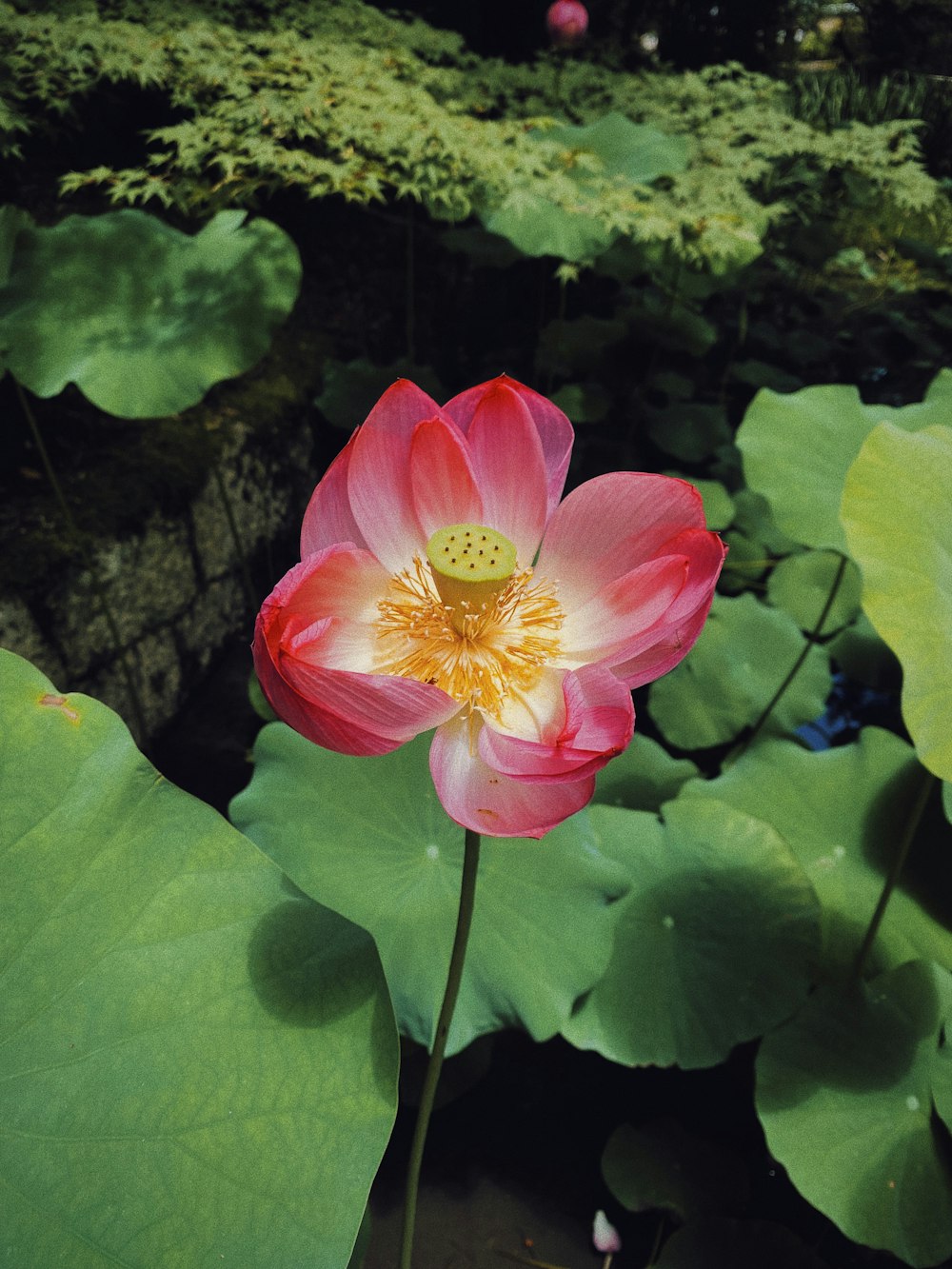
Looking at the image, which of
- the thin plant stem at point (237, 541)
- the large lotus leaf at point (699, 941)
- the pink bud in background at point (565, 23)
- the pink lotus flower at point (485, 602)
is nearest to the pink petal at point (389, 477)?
the pink lotus flower at point (485, 602)

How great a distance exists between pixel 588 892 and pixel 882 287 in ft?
13.9

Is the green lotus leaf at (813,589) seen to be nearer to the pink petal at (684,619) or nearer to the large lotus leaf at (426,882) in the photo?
the large lotus leaf at (426,882)

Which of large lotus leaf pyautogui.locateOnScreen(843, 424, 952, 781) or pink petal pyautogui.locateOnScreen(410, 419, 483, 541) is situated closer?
pink petal pyautogui.locateOnScreen(410, 419, 483, 541)

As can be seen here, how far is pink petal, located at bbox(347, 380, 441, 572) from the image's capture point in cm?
65

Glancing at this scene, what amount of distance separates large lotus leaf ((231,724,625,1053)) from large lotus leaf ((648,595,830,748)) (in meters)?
0.74

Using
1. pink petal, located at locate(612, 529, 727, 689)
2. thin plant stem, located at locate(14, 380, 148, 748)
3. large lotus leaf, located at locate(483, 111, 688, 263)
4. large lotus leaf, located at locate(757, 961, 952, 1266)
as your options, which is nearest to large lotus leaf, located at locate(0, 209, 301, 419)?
thin plant stem, located at locate(14, 380, 148, 748)

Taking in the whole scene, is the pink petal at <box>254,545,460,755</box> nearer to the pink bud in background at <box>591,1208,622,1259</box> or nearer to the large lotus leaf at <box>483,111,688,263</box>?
the pink bud in background at <box>591,1208,622,1259</box>

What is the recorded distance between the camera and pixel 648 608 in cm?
60

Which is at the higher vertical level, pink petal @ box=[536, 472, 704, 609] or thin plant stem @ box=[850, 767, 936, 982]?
pink petal @ box=[536, 472, 704, 609]

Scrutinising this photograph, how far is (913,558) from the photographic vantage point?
883 mm

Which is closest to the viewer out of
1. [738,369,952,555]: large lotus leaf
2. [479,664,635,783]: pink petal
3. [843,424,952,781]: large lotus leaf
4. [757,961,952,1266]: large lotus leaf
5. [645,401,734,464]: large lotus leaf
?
[479,664,635,783]: pink petal

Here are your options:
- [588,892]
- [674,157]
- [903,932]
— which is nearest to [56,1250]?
[588,892]

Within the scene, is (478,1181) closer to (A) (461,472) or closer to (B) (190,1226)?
(B) (190,1226)

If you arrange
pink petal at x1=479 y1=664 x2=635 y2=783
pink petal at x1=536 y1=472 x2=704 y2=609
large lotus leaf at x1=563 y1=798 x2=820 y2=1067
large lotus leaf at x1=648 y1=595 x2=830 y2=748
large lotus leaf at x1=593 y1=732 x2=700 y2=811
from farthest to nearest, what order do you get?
large lotus leaf at x1=648 y1=595 x2=830 y2=748
large lotus leaf at x1=593 y1=732 x2=700 y2=811
large lotus leaf at x1=563 y1=798 x2=820 y2=1067
pink petal at x1=536 y1=472 x2=704 y2=609
pink petal at x1=479 y1=664 x2=635 y2=783
